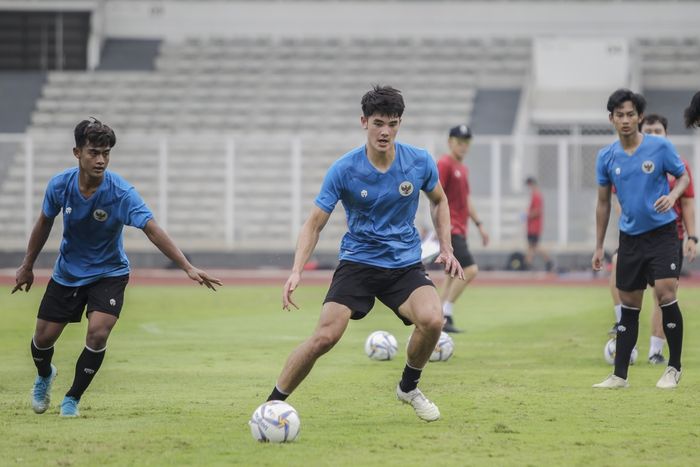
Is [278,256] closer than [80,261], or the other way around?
[80,261]

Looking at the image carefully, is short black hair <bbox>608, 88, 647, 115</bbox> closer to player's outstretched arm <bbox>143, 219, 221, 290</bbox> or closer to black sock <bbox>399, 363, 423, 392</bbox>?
black sock <bbox>399, 363, 423, 392</bbox>

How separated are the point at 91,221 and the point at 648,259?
4.33 m

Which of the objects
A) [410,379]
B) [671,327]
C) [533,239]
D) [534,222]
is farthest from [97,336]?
[533,239]

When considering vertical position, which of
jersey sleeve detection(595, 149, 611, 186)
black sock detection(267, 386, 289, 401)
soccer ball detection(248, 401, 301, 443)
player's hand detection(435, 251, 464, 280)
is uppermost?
jersey sleeve detection(595, 149, 611, 186)

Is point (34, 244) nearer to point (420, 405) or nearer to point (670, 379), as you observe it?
point (420, 405)

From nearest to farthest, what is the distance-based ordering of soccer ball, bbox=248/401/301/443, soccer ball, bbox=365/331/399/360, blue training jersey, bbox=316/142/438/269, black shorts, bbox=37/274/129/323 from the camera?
soccer ball, bbox=248/401/301/443, blue training jersey, bbox=316/142/438/269, black shorts, bbox=37/274/129/323, soccer ball, bbox=365/331/399/360

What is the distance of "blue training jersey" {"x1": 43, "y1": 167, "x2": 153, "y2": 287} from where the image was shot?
905 centimetres

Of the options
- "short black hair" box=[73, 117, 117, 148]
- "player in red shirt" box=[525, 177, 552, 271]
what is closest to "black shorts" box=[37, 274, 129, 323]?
"short black hair" box=[73, 117, 117, 148]

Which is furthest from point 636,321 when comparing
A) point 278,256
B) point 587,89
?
point 587,89

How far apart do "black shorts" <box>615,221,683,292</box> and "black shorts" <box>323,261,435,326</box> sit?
255cm

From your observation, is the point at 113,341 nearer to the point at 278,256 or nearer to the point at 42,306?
the point at 42,306

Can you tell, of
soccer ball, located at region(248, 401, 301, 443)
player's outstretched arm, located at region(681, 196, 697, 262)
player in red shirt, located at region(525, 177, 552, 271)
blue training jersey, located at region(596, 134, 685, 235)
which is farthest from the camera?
player in red shirt, located at region(525, 177, 552, 271)

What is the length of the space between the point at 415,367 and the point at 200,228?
885 inches

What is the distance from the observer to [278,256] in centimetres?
3112
